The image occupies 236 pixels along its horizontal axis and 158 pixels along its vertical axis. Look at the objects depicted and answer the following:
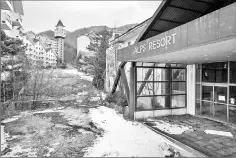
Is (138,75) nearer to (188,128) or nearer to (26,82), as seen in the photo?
(188,128)

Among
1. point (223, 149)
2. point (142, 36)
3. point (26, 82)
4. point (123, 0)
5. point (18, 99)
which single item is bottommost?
point (223, 149)

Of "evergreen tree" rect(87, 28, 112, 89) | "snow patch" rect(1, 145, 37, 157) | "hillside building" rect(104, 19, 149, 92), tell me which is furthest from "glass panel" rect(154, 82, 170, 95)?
"evergreen tree" rect(87, 28, 112, 89)

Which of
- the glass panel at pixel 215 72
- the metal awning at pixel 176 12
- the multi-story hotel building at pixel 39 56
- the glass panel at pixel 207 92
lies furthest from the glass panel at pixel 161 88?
the multi-story hotel building at pixel 39 56

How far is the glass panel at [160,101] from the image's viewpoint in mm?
8508

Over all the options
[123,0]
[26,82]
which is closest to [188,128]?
[123,0]

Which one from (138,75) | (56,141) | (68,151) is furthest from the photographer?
(138,75)

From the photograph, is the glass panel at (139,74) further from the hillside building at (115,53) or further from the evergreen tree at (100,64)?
the evergreen tree at (100,64)

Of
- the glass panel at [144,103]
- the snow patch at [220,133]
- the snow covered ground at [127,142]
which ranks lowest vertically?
the snow covered ground at [127,142]

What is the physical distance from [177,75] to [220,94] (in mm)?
2346

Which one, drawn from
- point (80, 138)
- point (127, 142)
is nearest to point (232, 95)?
point (127, 142)

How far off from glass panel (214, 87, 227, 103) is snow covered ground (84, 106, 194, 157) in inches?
160

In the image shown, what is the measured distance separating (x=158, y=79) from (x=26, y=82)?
28.3ft

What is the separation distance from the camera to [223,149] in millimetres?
4863

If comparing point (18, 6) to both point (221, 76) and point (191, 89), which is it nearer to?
point (191, 89)
